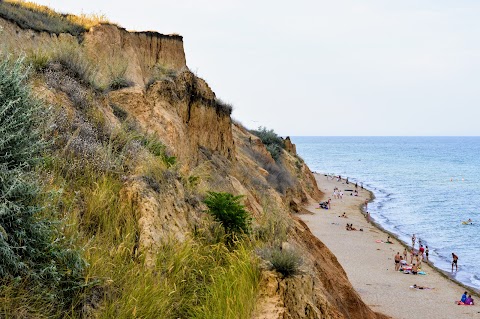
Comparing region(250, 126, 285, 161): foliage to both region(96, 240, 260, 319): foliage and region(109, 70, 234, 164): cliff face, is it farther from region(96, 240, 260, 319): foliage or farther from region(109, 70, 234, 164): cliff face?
region(96, 240, 260, 319): foliage

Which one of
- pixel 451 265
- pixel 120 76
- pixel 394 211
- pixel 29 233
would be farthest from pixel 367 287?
pixel 394 211

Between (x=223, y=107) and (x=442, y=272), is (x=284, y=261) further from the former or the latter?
(x=442, y=272)

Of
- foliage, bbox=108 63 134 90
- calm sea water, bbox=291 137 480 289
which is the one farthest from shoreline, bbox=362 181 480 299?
foliage, bbox=108 63 134 90

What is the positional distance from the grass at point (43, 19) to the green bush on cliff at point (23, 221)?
14.4 meters

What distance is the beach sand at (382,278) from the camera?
20.6 meters

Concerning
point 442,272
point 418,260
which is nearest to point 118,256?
point 418,260

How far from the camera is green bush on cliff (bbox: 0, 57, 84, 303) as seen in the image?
13.6 ft

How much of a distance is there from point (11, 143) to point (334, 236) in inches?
1295

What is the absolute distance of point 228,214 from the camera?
7238 millimetres

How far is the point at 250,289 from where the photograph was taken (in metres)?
5.56

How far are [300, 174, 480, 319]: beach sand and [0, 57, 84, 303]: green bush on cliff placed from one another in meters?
17.2

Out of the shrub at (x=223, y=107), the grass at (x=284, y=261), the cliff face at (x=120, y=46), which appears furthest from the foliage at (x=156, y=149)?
the shrub at (x=223, y=107)

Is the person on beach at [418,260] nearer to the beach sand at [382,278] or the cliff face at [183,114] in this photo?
the beach sand at [382,278]

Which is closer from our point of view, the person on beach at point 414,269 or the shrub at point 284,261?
the shrub at point 284,261
